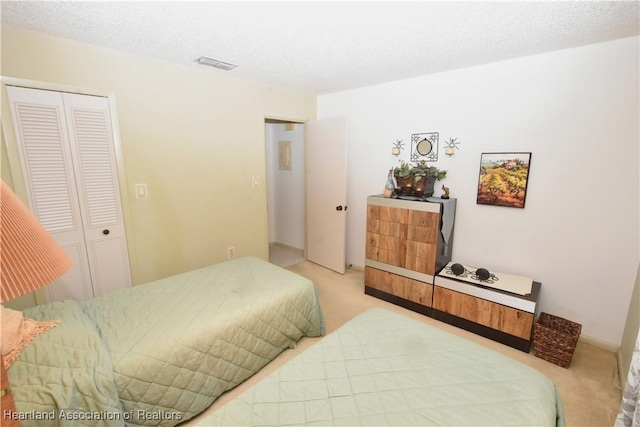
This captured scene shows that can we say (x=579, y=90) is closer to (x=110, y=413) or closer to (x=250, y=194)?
(x=250, y=194)

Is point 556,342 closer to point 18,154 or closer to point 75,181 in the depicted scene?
point 75,181

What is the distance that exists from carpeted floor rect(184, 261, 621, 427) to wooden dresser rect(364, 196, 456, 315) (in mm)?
183

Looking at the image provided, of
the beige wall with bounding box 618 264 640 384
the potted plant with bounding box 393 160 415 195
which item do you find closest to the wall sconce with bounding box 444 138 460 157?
the potted plant with bounding box 393 160 415 195

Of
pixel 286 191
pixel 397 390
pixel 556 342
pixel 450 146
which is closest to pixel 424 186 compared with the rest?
pixel 450 146

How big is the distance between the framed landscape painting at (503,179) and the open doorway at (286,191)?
7.71 feet

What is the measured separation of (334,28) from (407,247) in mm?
1935

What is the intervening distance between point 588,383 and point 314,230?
9.70ft

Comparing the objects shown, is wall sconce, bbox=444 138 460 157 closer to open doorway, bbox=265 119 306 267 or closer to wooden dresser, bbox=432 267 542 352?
wooden dresser, bbox=432 267 542 352

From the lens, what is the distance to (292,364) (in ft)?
4.45

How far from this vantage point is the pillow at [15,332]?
1.21 m

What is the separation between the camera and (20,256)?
0.61 meters

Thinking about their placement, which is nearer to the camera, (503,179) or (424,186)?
(503,179)

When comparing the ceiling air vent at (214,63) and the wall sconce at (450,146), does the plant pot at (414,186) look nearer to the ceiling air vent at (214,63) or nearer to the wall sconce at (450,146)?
the wall sconce at (450,146)

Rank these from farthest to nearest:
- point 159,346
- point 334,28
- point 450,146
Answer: point 450,146, point 334,28, point 159,346
